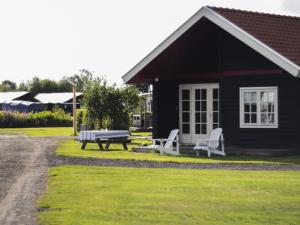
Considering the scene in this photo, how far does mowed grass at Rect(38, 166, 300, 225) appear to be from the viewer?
9.23 meters

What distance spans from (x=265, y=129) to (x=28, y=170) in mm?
7936

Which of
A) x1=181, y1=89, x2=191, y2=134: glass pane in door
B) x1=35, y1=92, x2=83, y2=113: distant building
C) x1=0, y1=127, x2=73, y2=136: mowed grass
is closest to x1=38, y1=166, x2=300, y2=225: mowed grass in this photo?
x1=181, y1=89, x2=191, y2=134: glass pane in door

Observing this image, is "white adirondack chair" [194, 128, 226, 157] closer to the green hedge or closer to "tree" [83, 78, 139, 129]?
"tree" [83, 78, 139, 129]

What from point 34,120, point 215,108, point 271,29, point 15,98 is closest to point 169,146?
point 215,108

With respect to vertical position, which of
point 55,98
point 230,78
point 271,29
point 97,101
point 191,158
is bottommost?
point 191,158

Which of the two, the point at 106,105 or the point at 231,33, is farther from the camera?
the point at 106,105

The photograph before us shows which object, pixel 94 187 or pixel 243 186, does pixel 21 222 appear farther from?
pixel 243 186

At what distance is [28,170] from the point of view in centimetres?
1597

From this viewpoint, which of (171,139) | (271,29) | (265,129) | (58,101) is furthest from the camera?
(58,101)

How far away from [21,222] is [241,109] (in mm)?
13227

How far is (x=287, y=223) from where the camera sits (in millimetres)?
8875

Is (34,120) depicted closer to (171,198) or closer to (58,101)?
(58,101)

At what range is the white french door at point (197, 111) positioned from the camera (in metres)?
23.0

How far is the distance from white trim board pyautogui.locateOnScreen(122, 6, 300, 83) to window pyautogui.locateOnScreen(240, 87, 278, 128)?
142 cm
